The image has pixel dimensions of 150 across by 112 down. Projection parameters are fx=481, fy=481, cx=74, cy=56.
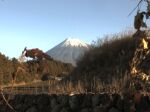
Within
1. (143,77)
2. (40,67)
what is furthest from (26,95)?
(40,67)

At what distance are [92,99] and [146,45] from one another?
7914 millimetres

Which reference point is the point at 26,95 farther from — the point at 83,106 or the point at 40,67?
the point at 40,67

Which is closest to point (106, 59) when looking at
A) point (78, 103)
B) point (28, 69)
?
point (78, 103)

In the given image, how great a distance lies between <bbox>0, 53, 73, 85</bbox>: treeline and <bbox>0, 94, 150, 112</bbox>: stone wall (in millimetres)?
707

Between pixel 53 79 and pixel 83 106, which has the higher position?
pixel 53 79

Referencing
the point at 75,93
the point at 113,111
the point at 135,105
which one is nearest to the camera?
the point at 135,105

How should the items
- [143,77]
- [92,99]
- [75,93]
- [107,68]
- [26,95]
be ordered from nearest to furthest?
1. [143,77]
2. [92,99]
3. [75,93]
4. [26,95]
5. [107,68]

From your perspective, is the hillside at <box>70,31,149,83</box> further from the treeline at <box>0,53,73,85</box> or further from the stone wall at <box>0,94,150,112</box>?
the stone wall at <box>0,94,150,112</box>

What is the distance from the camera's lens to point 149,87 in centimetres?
943

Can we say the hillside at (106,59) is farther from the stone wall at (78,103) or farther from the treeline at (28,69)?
the stone wall at (78,103)

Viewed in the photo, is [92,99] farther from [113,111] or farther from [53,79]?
[53,79]

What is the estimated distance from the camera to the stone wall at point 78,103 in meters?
9.23

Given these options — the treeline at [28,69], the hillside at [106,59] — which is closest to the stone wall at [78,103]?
the treeline at [28,69]

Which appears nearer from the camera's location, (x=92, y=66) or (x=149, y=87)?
(x=149, y=87)
